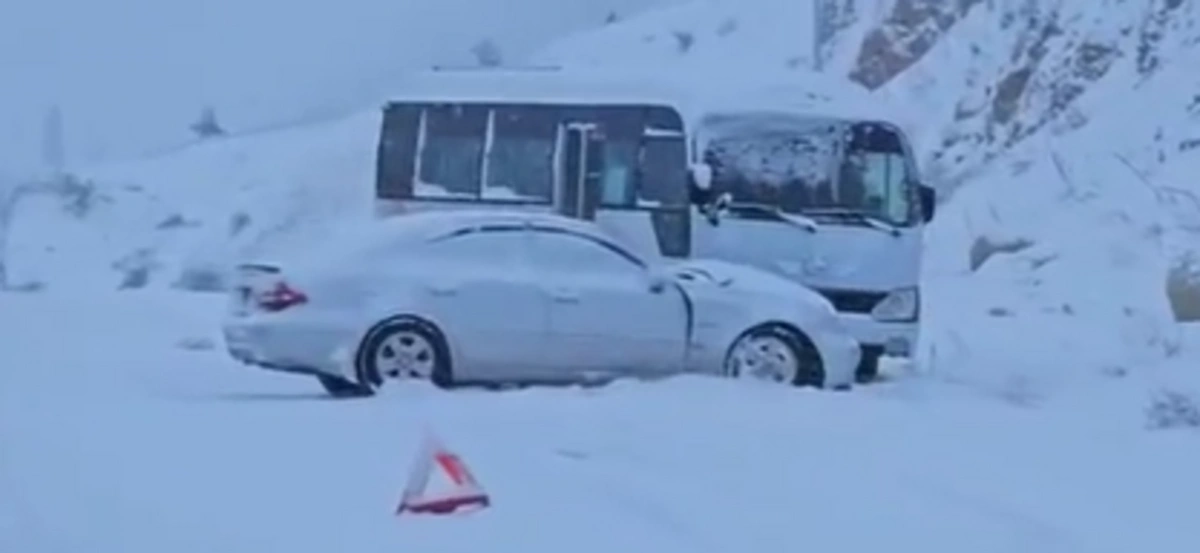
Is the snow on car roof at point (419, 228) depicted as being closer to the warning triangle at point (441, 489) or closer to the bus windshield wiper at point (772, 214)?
the bus windshield wiper at point (772, 214)

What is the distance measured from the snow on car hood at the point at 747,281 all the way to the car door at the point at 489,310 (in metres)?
1.11

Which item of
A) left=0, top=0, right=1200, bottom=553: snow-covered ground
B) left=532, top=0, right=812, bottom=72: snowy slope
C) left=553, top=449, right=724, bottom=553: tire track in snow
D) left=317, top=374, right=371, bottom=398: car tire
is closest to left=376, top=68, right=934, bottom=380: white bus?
left=0, top=0, right=1200, bottom=553: snow-covered ground

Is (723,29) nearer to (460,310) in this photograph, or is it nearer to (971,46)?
(971,46)

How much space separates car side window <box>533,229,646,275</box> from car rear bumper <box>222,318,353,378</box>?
143 centimetres

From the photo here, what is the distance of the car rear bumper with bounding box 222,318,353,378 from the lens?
17.4 metres

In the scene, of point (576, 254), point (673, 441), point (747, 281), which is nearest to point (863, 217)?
point (747, 281)

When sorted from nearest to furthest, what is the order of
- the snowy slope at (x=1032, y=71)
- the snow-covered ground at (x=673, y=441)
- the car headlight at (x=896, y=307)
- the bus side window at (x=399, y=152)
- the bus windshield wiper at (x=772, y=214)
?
the snow-covered ground at (x=673, y=441) < the car headlight at (x=896, y=307) < the bus windshield wiper at (x=772, y=214) < the bus side window at (x=399, y=152) < the snowy slope at (x=1032, y=71)

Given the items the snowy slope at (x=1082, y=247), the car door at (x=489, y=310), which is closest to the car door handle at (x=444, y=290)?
the car door at (x=489, y=310)

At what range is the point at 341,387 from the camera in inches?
707

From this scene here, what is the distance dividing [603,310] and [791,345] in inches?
53.0

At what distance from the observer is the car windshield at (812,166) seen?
1995 cm

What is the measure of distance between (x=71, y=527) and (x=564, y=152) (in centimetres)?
982

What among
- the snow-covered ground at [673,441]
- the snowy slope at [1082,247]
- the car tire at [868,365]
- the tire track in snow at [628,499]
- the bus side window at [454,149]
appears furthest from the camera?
the snowy slope at [1082,247]

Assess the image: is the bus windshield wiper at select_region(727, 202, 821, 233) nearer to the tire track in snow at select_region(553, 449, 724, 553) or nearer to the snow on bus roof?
the snow on bus roof
